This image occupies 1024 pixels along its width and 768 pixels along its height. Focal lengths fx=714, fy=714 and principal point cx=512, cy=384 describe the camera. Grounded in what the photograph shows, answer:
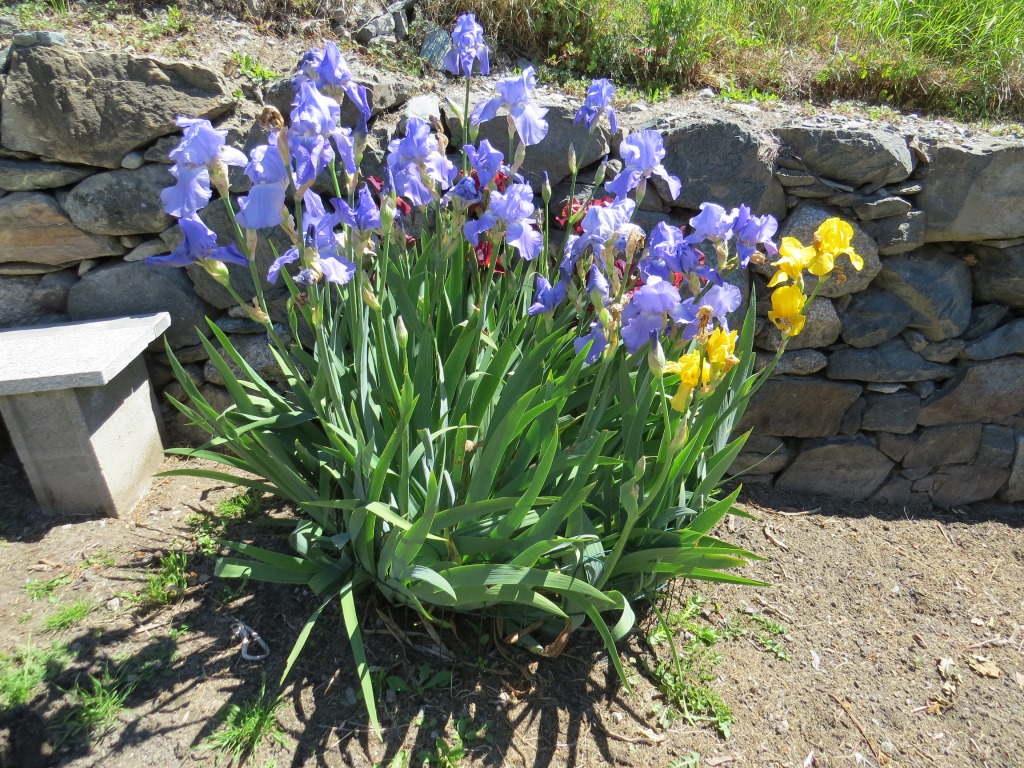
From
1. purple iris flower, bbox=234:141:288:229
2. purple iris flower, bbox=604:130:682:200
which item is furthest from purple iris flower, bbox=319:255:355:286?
purple iris flower, bbox=604:130:682:200

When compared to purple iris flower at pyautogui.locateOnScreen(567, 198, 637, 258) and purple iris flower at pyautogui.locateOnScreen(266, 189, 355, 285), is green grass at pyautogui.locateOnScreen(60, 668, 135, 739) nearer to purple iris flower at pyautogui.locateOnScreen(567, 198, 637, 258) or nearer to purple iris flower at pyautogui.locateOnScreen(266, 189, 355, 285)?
purple iris flower at pyautogui.locateOnScreen(266, 189, 355, 285)

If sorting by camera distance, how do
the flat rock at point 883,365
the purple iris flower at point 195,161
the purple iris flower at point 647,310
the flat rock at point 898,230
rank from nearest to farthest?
the purple iris flower at point 195,161, the purple iris flower at point 647,310, the flat rock at point 898,230, the flat rock at point 883,365

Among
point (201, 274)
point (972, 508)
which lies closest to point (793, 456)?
point (972, 508)

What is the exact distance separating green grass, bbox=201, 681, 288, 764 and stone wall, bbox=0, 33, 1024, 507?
141 cm

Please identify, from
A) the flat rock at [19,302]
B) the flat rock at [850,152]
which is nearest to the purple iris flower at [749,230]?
the flat rock at [850,152]

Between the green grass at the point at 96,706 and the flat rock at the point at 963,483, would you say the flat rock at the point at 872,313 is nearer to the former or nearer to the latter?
the flat rock at the point at 963,483

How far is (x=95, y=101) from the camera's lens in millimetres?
2469

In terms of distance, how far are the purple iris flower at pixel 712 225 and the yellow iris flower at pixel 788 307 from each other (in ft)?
0.62

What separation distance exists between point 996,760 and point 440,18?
135 inches

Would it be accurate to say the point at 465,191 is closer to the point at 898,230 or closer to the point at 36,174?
the point at 36,174

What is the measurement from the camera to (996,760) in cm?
203

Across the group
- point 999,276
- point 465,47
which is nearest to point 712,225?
point 465,47

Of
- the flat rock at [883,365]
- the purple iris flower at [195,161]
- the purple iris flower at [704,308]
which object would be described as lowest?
the flat rock at [883,365]

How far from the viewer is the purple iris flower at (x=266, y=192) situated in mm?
1433
